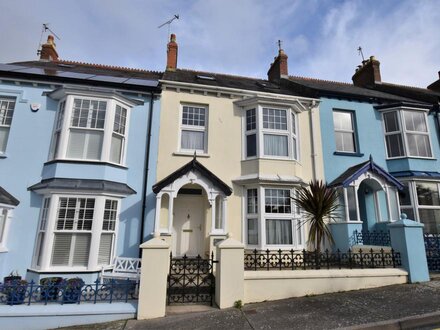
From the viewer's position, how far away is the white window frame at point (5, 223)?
7755 millimetres

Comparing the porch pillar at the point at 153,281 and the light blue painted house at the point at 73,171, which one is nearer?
the porch pillar at the point at 153,281

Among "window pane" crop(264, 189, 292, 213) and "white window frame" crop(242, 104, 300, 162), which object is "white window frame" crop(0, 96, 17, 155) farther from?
"window pane" crop(264, 189, 292, 213)

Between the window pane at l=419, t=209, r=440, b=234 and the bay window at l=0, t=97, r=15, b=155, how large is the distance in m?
15.7

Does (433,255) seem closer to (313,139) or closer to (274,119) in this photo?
(313,139)

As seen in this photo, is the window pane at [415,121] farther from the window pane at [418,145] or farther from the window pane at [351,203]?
the window pane at [351,203]

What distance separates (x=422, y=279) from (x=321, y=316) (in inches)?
153

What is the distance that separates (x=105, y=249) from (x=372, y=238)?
946 cm

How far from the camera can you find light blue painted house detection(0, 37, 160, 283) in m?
7.81

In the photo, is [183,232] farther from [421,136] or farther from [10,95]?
[421,136]

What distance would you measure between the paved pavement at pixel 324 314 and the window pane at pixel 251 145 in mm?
5564

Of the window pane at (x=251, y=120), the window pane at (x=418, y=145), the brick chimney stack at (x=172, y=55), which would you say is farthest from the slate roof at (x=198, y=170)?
the window pane at (x=418, y=145)

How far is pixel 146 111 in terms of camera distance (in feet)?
32.7

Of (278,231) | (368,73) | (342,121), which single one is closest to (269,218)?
(278,231)

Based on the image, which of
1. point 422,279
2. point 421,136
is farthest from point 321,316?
point 421,136
